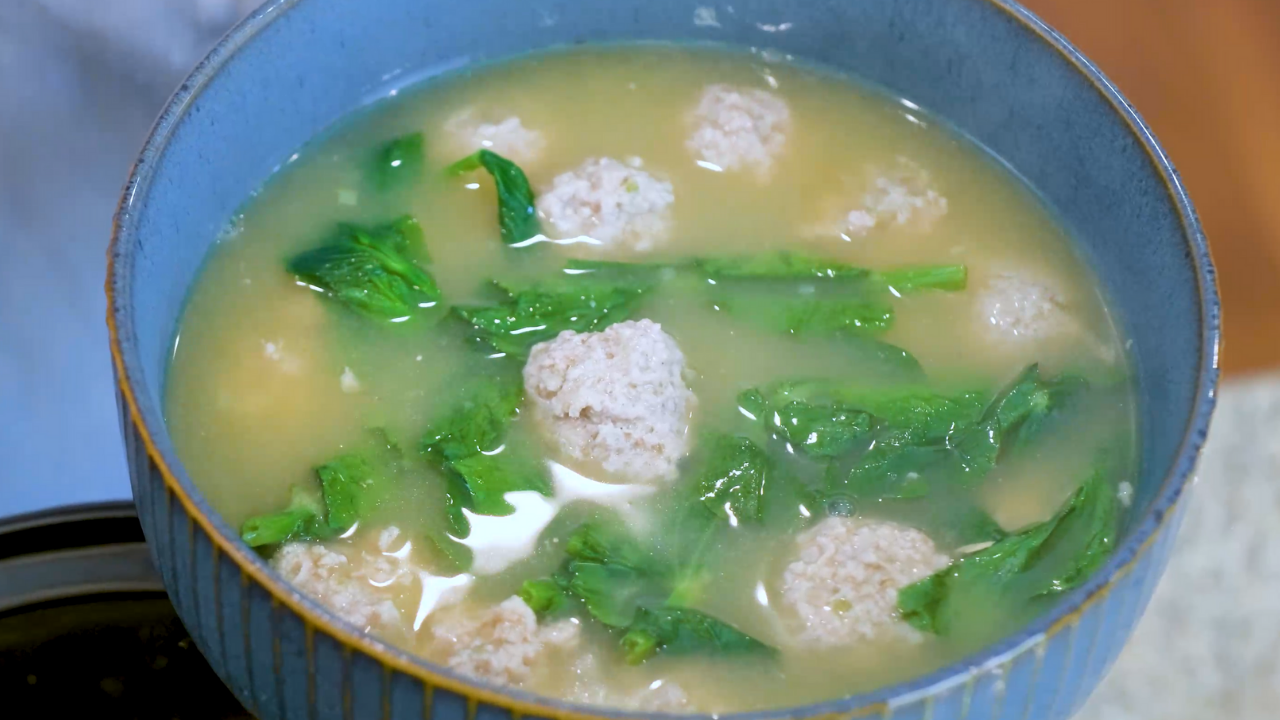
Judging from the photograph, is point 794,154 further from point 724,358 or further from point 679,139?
point 724,358

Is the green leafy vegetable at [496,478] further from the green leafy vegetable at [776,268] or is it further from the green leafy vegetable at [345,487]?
the green leafy vegetable at [776,268]

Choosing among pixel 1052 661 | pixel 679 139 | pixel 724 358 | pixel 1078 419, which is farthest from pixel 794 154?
pixel 1052 661

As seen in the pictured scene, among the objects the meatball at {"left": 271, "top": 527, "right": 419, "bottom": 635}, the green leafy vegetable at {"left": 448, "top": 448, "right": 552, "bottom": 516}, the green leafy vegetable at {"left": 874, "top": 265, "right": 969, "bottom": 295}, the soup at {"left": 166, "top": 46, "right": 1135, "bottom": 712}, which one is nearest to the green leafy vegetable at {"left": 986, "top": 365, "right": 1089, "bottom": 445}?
the soup at {"left": 166, "top": 46, "right": 1135, "bottom": 712}

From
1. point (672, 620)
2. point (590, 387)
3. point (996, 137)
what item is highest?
point (996, 137)

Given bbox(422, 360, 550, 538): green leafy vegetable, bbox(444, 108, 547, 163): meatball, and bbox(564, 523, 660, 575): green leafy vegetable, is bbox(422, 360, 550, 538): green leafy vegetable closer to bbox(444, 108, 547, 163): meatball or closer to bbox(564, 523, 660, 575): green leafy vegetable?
bbox(564, 523, 660, 575): green leafy vegetable

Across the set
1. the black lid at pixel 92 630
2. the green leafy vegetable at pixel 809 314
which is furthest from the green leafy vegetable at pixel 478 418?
the black lid at pixel 92 630

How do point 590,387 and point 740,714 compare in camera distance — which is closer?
point 740,714

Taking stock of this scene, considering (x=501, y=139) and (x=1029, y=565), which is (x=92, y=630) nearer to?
(x=501, y=139)

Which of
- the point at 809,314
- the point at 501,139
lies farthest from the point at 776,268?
the point at 501,139
